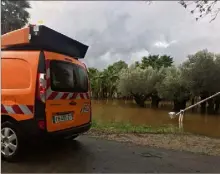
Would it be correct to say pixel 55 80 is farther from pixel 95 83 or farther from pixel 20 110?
pixel 95 83

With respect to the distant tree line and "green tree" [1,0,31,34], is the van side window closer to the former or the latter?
"green tree" [1,0,31,34]

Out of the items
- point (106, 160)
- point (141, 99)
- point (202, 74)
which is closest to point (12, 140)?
point (106, 160)

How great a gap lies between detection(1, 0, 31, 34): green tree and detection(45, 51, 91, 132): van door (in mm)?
25569

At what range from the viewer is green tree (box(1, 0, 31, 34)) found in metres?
29.9

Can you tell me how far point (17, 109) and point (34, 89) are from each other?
1.57 ft

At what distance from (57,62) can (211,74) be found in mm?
30218

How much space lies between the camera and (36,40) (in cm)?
527

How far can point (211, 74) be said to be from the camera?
33.2 metres

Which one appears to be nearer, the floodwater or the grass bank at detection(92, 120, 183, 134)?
the grass bank at detection(92, 120, 183, 134)

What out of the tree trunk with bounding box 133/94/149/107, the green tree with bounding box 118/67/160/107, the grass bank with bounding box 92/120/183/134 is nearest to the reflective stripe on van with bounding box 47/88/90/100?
the grass bank with bounding box 92/120/183/134

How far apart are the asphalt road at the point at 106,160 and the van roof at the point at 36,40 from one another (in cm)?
191

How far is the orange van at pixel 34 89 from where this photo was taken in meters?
5.03

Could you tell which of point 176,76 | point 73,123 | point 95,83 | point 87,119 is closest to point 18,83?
point 73,123

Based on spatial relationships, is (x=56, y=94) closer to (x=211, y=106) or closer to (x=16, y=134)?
(x=16, y=134)
